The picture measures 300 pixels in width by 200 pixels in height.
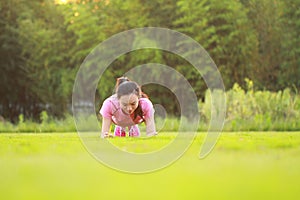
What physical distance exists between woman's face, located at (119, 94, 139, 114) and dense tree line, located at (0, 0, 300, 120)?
10.1 m

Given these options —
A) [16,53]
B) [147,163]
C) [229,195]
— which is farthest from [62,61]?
[229,195]

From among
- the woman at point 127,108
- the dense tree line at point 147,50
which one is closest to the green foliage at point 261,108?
the woman at point 127,108

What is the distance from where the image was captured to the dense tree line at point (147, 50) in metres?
16.3

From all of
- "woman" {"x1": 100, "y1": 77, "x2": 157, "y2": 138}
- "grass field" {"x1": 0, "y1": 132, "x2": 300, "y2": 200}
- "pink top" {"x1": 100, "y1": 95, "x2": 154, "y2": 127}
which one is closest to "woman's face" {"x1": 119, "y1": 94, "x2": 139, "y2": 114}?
"woman" {"x1": 100, "y1": 77, "x2": 157, "y2": 138}

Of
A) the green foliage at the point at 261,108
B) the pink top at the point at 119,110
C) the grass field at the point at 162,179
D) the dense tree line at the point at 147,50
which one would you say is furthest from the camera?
the dense tree line at the point at 147,50

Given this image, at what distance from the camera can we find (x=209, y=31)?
15.9 meters

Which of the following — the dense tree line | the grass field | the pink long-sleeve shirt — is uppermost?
the dense tree line

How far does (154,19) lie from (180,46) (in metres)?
0.98

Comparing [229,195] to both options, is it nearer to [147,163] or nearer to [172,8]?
[147,163]

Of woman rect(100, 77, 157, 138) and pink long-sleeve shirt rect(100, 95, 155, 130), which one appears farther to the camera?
pink long-sleeve shirt rect(100, 95, 155, 130)

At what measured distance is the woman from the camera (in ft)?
19.5

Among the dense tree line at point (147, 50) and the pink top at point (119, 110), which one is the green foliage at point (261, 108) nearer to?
the pink top at point (119, 110)

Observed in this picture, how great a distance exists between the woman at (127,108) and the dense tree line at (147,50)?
31.3ft

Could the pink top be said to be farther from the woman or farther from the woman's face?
A: the woman's face
